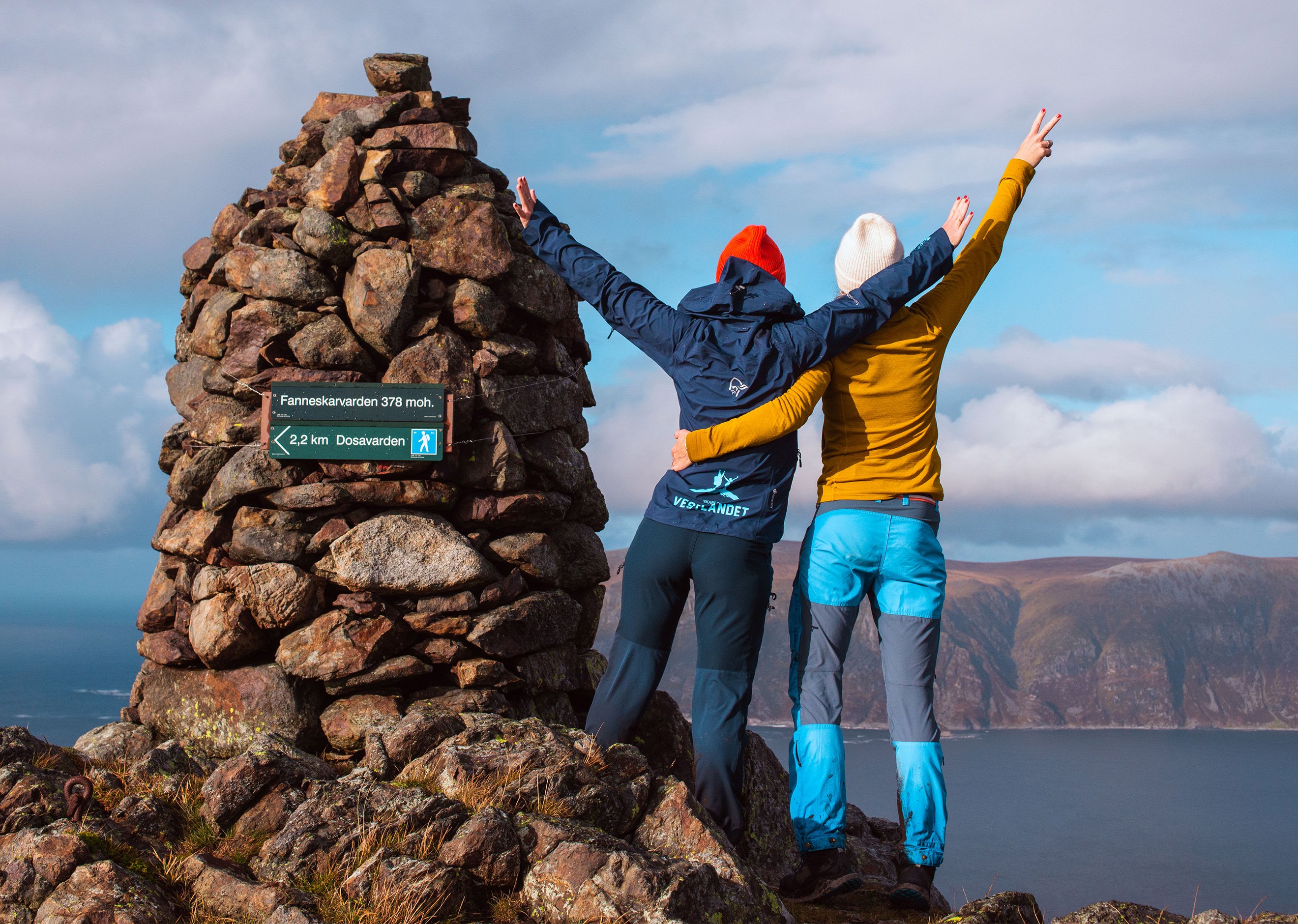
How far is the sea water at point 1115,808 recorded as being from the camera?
333ft

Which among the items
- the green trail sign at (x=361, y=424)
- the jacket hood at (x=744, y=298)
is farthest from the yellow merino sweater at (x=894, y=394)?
the green trail sign at (x=361, y=424)

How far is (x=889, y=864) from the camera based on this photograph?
28.6ft

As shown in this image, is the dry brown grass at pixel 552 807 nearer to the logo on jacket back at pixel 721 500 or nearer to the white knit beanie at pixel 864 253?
the logo on jacket back at pixel 721 500

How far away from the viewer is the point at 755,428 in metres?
5.66

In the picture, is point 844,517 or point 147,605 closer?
point 844,517

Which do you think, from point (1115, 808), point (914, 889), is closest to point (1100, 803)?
point (1115, 808)

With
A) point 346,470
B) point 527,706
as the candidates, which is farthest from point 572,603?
point 346,470

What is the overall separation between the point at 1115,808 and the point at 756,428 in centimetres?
14458

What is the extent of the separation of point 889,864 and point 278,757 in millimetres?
5605

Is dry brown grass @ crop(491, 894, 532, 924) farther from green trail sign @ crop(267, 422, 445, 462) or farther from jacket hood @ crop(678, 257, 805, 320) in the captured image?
green trail sign @ crop(267, 422, 445, 462)

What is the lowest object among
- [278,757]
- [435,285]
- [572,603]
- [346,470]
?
[278,757]

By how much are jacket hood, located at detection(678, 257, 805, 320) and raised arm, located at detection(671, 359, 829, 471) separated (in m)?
0.51

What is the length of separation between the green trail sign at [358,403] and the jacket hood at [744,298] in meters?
2.99

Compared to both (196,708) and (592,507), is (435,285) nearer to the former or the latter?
(592,507)
